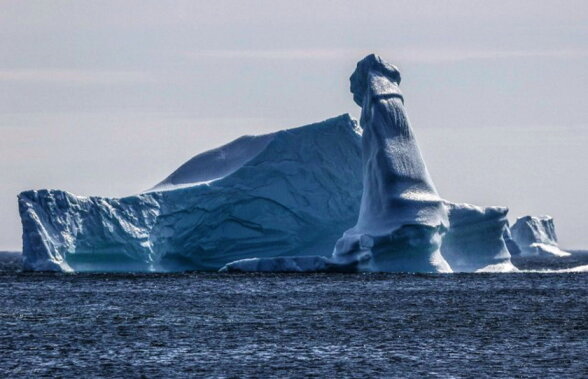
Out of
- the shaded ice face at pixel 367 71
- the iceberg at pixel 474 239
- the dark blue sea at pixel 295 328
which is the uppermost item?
the shaded ice face at pixel 367 71

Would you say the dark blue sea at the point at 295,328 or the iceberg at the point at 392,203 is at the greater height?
the iceberg at the point at 392,203

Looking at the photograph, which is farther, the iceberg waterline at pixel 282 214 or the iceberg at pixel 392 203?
the iceberg waterline at pixel 282 214

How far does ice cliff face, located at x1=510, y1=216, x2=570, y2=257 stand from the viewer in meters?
101

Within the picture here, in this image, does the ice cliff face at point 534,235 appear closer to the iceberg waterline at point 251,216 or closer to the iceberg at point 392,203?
the iceberg waterline at point 251,216

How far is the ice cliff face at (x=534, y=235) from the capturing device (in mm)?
100750

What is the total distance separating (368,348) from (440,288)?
19.2 metres

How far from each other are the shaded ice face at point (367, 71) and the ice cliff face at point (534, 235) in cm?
5025

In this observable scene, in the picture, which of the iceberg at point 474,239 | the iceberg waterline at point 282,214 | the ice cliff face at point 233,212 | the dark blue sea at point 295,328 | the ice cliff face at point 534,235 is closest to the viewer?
the dark blue sea at point 295,328

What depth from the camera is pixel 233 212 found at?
48594 mm

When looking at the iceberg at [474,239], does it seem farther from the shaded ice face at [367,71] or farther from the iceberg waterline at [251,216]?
the shaded ice face at [367,71]

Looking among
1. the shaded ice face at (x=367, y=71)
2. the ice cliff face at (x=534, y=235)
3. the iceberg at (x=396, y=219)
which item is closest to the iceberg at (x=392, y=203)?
the iceberg at (x=396, y=219)

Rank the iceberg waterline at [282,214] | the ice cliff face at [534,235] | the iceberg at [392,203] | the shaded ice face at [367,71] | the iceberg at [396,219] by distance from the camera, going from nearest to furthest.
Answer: the iceberg at [392,203], the iceberg at [396,219], the iceberg waterline at [282,214], the shaded ice face at [367,71], the ice cliff face at [534,235]

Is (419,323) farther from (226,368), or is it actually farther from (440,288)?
(440,288)

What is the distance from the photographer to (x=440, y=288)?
4588 centimetres
